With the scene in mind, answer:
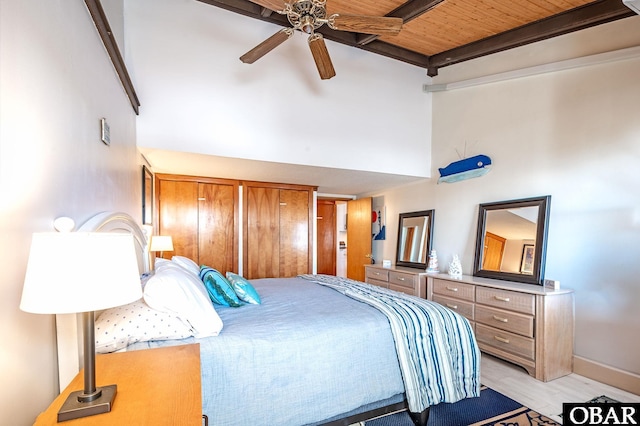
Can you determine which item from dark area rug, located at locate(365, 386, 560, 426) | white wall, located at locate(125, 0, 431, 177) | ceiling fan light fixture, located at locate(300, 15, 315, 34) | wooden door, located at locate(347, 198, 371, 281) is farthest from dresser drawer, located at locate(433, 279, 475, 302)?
ceiling fan light fixture, located at locate(300, 15, 315, 34)

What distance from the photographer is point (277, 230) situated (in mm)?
4875

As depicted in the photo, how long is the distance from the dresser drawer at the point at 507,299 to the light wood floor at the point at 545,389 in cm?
55

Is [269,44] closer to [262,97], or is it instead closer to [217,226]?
[262,97]

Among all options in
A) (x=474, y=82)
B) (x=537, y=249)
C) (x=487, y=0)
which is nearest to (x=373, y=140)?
(x=474, y=82)

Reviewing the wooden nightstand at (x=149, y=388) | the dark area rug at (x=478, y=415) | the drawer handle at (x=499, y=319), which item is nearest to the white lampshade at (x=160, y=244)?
the wooden nightstand at (x=149, y=388)

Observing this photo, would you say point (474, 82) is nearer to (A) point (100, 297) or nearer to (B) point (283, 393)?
(B) point (283, 393)

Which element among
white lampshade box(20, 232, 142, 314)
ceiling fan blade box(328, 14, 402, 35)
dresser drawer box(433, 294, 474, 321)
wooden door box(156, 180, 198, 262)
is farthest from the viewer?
wooden door box(156, 180, 198, 262)

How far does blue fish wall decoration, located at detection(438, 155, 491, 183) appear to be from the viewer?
3.67 metres

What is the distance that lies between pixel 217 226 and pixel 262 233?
650 millimetres

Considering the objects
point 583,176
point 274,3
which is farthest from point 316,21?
point 583,176

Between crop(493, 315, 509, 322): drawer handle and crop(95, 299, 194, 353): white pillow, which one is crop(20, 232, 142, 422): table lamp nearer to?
crop(95, 299, 194, 353): white pillow

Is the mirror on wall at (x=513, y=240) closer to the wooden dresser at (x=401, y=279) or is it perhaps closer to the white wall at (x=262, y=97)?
the wooden dresser at (x=401, y=279)

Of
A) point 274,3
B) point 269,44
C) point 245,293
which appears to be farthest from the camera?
point 269,44

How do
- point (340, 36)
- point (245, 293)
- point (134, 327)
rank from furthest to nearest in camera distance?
point (340, 36)
point (245, 293)
point (134, 327)
